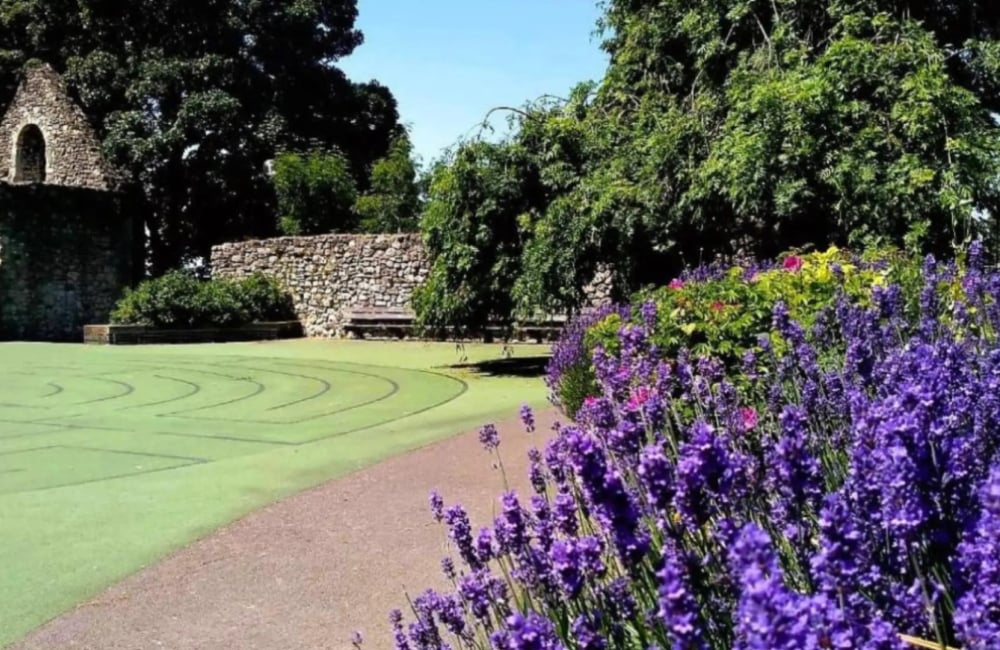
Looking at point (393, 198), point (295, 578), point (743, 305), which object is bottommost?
point (295, 578)

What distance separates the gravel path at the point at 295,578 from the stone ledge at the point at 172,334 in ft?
51.0

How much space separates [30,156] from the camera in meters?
27.9

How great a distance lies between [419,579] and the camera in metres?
4.21

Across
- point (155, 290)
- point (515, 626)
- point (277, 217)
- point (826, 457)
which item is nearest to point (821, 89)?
point (826, 457)

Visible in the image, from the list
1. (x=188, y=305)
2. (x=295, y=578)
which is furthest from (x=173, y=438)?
(x=188, y=305)

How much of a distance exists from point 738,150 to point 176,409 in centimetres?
660

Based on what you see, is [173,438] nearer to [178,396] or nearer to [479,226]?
[178,396]

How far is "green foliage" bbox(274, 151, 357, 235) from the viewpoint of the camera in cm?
2589

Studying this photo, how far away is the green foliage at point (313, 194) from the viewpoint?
25.9 m

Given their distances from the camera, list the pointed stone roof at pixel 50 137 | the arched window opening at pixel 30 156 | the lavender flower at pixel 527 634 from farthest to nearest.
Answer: the arched window opening at pixel 30 156 < the pointed stone roof at pixel 50 137 < the lavender flower at pixel 527 634

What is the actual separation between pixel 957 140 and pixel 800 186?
1.53m

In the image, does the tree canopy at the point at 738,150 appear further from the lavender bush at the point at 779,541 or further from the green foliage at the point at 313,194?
the green foliage at the point at 313,194

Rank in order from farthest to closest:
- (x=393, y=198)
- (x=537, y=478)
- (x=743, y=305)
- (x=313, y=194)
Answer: (x=313, y=194) → (x=393, y=198) → (x=743, y=305) → (x=537, y=478)

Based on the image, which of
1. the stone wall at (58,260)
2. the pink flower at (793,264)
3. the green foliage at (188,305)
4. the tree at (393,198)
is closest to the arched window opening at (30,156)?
the stone wall at (58,260)
